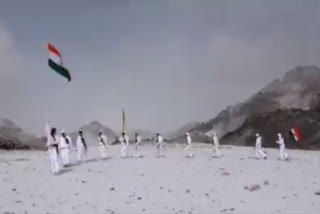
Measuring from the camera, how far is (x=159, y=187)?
28.6 meters

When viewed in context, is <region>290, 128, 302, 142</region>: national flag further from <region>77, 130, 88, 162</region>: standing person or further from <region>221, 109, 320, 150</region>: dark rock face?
<region>77, 130, 88, 162</region>: standing person

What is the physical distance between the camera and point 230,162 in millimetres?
39531

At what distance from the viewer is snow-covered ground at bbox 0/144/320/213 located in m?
24.4

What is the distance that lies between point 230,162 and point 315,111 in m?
87.6

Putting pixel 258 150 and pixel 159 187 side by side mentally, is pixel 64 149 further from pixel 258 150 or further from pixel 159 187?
pixel 258 150

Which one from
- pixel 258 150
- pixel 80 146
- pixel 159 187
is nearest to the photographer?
pixel 159 187

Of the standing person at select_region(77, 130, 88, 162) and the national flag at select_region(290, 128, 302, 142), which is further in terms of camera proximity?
the national flag at select_region(290, 128, 302, 142)

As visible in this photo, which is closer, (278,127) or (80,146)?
(80,146)

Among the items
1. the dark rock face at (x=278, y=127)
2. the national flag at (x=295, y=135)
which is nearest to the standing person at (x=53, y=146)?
the national flag at (x=295, y=135)

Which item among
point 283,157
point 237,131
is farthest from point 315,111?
point 283,157

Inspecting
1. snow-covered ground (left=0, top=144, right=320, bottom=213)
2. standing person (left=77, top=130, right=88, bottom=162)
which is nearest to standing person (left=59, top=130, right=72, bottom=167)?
snow-covered ground (left=0, top=144, right=320, bottom=213)

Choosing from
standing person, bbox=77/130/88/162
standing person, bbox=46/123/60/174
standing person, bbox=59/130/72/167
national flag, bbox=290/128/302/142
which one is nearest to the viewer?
standing person, bbox=46/123/60/174

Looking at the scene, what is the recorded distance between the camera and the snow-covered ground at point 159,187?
24359mm

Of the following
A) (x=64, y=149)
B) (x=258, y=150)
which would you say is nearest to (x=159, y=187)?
(x=64, y=149)
